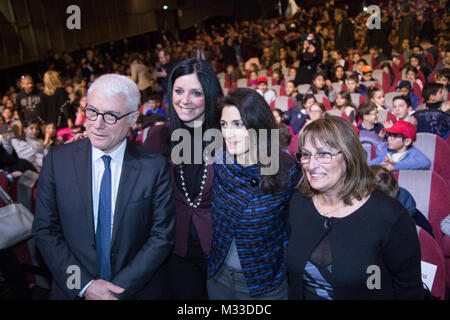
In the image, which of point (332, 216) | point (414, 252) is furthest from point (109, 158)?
point (414, 252)

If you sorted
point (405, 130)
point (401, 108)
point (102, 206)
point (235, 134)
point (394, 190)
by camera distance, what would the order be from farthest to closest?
point (401, 108), point (405, 130), point (394, 190), point (235, 134), point (102, 206)

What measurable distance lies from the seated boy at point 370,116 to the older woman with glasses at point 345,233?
278 centimetres

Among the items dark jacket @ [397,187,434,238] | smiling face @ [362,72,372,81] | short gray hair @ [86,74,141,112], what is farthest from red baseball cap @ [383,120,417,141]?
smiling face @ [362,72,372,81]

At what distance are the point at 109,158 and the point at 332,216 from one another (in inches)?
39.2

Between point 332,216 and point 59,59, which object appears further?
point 59,59

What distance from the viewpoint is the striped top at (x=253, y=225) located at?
159cm

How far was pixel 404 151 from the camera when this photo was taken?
3.10 metres

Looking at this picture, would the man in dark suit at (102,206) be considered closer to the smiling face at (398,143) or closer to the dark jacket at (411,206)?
the dark jacket at (411,206)

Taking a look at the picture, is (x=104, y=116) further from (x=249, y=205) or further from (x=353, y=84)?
(x=353, y=84)

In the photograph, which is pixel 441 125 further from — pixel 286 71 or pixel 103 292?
pixel 286 71

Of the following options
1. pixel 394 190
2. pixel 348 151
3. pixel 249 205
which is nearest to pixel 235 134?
pixel 249 205

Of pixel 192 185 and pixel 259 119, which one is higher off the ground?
pixel 259 119

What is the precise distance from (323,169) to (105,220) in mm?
949

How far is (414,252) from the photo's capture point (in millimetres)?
1375
